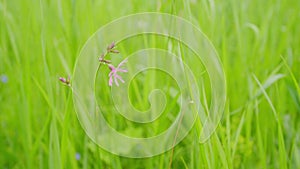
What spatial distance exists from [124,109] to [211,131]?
1.34 feet

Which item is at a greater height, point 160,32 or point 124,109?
point 160,32

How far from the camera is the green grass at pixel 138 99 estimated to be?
1.04m

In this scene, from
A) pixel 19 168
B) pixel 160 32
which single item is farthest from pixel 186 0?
pixel 19 168

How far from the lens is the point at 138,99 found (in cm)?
137

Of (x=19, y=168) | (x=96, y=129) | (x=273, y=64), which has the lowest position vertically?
(x=19, y=168)

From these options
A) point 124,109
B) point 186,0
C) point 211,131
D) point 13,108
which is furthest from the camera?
point 13,108

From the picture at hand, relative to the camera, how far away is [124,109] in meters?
1.29

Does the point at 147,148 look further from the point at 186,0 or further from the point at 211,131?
the point at 186,0

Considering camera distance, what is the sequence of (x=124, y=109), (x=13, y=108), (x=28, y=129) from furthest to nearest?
(x=13, y=108) < (x=124, y=109) < (x=28, y=129)

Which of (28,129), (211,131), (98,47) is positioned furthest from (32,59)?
(211,131)

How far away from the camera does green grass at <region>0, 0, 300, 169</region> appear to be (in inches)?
41.1

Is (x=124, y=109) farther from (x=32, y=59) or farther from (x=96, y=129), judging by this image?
(x=32, y=59)

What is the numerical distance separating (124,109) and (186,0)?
1.37 ft

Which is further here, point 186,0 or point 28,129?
point 28,129
